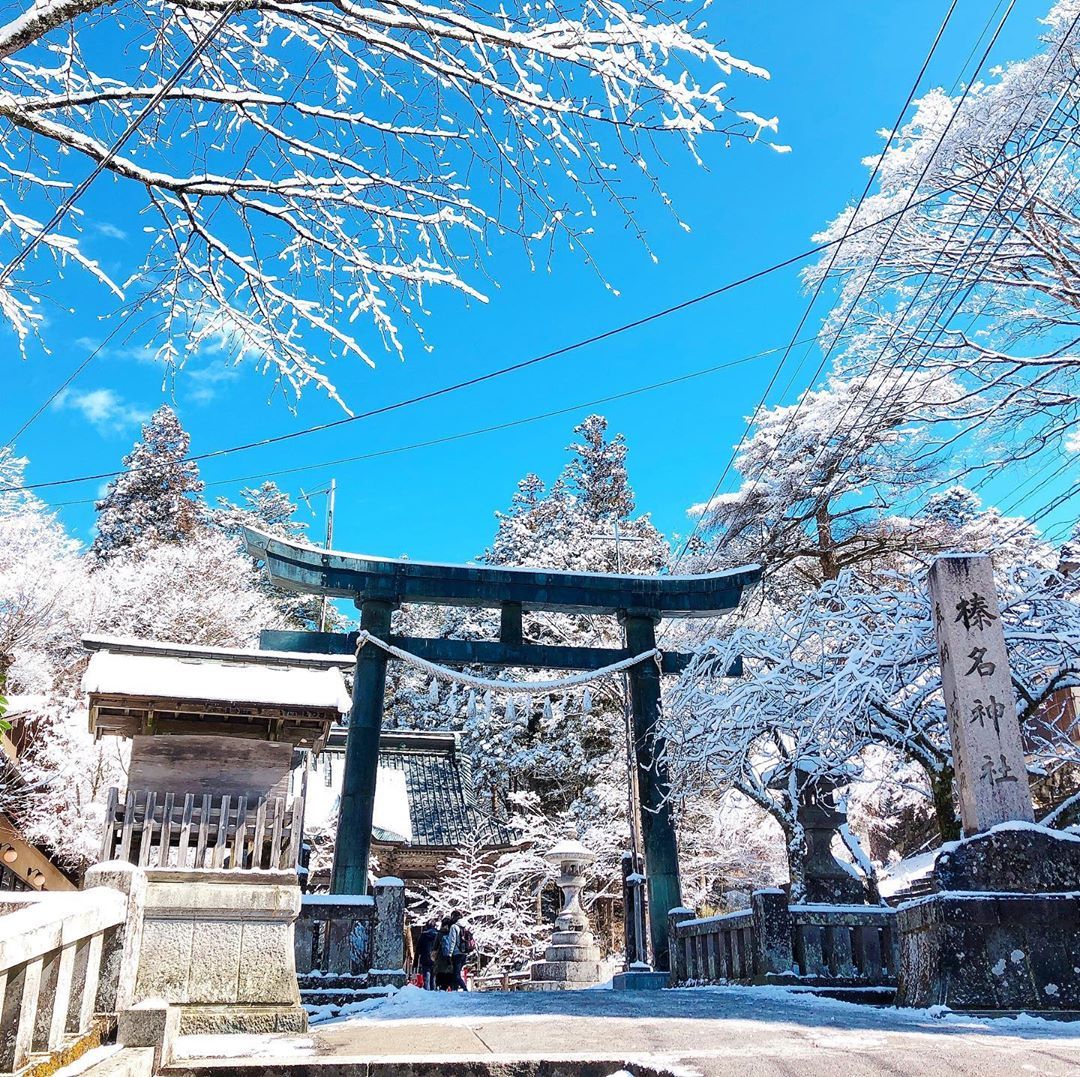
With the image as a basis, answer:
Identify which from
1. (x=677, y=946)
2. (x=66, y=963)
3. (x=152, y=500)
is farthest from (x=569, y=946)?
(x=152, y=500)

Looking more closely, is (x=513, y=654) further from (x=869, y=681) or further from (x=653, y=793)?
(x=869, y=681)

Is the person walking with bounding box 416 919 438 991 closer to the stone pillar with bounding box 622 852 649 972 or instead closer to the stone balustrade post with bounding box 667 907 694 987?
the stone pillar with bounding box 622 852 649 972

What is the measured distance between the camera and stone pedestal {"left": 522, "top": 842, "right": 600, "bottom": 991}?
15.1 meters

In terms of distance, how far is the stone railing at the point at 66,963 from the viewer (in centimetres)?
269

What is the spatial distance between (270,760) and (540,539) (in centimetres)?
2309

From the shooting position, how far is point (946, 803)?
814 centimetres

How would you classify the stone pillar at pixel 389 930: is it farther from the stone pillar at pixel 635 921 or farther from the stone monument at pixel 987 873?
the stone monument at pixel 987 873

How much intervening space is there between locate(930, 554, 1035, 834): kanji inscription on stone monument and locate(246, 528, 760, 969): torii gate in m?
5.82

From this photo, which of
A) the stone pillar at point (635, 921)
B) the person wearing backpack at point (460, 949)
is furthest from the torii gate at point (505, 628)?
the person wearing backpack at point (460, 949)

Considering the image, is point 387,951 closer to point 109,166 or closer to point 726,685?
point 726,685

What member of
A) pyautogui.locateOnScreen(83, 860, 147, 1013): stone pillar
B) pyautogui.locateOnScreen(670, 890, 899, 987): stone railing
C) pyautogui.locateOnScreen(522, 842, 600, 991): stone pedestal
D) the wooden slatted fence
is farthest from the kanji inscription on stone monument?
pyautogui.locateOnScreen(522, 842, 600, 991): stone pedestal

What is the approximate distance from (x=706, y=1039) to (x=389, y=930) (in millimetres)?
5581

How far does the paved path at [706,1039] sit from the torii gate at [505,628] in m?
4.57

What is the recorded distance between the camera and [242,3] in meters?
3.84
